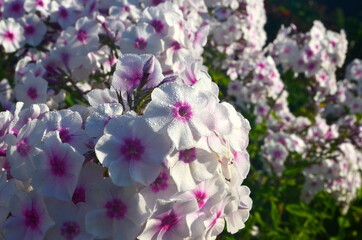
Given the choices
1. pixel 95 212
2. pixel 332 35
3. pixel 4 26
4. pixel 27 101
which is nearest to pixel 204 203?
pixel 95 212

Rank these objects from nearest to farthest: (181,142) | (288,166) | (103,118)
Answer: (181,142)
(103,118)
(288,166)

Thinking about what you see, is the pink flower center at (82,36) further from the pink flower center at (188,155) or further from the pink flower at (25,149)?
the pink flower center at (188,155)

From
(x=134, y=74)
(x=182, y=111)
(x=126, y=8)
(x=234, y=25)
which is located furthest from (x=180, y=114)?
(x=234, y=25)

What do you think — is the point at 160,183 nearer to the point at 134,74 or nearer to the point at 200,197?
the point at 200,197

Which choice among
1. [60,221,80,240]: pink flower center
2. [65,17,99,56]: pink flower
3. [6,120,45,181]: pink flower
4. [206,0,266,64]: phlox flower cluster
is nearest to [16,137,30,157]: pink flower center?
[6,120,45,181]: pink flower

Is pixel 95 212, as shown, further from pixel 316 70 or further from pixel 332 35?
pixel 332 35
